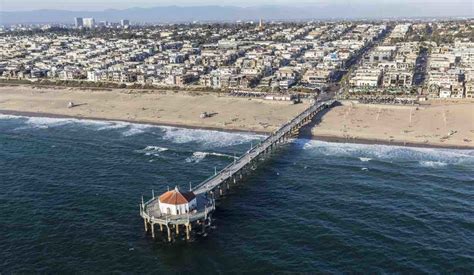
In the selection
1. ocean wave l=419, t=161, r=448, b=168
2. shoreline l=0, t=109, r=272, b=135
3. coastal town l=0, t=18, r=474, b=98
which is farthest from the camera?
coastal town l=0, t=18, r=474, b=98

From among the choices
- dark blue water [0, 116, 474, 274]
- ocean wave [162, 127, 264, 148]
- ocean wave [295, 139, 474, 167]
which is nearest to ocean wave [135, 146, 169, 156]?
dark blue water [0, 116, 474, 274]

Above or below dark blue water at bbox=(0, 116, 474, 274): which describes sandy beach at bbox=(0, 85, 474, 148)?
above

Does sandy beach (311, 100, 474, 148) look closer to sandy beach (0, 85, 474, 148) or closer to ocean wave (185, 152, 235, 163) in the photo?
sandy beach (0, 85, 474, 148)

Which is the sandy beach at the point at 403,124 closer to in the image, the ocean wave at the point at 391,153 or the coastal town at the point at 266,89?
the coastal town at the point at 266,89

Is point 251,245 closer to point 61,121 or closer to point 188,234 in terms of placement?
point 188,234

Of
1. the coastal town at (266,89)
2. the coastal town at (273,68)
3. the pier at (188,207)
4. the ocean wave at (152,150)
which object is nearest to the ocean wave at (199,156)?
the ocean wave at (152,150)

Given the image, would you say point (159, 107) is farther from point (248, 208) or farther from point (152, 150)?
point (248, 208)

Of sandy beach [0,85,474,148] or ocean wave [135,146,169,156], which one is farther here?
sandy beach [0,85,474,148]

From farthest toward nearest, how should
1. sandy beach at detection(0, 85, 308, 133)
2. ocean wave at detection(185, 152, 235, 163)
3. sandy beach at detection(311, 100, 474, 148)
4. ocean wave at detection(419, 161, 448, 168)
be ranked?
sandy beach at detection(0, 85, 308, 133) → sandy beach at detection(311, 100, 474, 148) → ocean wave at detection(185, 152, 235, 163) → ocean wave at detection(419, 161, 448, 168)

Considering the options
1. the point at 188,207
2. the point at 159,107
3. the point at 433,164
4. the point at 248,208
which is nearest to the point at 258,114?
the point at 159,107
